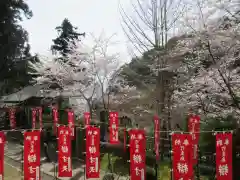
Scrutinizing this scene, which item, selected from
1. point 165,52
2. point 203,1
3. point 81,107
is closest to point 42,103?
point 81,107

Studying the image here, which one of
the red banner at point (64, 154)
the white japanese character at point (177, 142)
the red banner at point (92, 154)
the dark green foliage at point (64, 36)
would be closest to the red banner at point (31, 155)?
the red banner at point (64, 154)

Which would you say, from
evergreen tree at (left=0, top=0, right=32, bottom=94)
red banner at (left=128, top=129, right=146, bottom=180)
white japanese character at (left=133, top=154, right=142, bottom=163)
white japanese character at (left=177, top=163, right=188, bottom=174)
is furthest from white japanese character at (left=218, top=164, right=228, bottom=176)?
evergreen tree at (left=0, top=0, right=32, bottom=94)

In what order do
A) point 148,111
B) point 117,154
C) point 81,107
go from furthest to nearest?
point 81,107 → point 148,111 → point 117,154

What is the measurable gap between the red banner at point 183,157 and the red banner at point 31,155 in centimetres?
471

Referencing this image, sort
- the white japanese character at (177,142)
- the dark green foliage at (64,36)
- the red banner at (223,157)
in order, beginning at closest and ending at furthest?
the red banner at (223,157) → the white japanese character at (177,142) → the dark green foliage at (64,36)

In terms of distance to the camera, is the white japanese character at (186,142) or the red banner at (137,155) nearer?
the white japanese character at (186,142)

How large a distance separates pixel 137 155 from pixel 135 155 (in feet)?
0.23

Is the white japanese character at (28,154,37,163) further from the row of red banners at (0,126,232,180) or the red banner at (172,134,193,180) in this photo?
the red banner at (172,134,193,180)

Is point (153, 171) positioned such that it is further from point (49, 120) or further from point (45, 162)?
point (49, 120)

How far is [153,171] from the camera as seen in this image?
468 inches

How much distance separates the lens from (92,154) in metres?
10.9

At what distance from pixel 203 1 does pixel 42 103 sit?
21.4 metres

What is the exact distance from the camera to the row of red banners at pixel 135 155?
8.58m

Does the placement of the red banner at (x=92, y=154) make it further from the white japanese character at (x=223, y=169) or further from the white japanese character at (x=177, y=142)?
the white japanese character at (x=223, y=169)
